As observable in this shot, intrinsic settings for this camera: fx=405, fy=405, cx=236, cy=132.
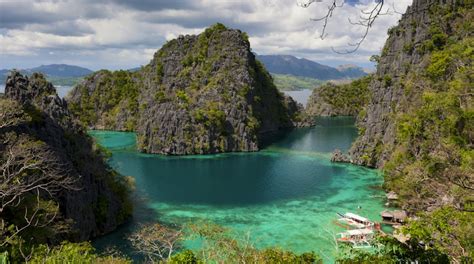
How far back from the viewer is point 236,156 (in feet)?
304

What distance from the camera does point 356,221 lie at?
148ft

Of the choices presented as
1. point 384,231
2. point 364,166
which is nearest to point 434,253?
point 384,231

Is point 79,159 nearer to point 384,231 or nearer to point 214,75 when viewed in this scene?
point 384,231

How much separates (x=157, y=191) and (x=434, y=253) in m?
46.8

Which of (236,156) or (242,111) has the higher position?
(242,111)

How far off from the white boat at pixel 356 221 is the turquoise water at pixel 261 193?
67.8 inches

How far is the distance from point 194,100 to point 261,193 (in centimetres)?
5595

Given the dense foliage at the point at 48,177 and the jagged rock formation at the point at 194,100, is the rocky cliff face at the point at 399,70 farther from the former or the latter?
the dense foliage at the point at 48,177

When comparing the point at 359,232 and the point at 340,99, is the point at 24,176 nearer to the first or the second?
the point at 359,232

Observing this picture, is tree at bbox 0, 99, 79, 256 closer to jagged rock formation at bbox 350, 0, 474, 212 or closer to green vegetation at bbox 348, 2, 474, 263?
green vegetation at bbox 348, 2, 474, 263

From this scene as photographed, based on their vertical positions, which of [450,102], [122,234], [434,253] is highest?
[450,102]

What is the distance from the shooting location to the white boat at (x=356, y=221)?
43584 millimetres

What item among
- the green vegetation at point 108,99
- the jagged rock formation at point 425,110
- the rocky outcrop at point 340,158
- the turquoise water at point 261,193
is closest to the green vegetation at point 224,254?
the turquoise water at point 261,193

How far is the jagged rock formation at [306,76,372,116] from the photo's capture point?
181 m
